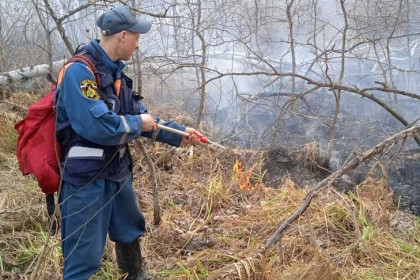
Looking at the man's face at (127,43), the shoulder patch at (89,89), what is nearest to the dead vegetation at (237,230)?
the shoulder patch at (89,89)

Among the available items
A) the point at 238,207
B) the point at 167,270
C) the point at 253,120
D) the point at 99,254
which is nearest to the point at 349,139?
the point at 253,120

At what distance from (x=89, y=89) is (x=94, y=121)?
0.22 metres

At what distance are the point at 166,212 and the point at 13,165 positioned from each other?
104 inches

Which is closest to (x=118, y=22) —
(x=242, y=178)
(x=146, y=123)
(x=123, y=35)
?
(x=123, y=35)

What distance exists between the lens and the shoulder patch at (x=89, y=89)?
254 centimetres

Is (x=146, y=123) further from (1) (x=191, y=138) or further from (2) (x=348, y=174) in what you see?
(2) (x=348, y=174)

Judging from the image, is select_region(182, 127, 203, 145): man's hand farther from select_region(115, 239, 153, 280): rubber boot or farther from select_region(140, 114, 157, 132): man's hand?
select_region(115, 239, 153, 280): rubber boot

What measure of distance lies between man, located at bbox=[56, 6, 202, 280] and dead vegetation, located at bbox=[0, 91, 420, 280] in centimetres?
44

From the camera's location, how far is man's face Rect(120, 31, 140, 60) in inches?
110

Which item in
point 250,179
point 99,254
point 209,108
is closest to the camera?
point 99,254

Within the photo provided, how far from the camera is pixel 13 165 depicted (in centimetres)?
597

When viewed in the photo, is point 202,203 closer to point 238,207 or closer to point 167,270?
point 238,207

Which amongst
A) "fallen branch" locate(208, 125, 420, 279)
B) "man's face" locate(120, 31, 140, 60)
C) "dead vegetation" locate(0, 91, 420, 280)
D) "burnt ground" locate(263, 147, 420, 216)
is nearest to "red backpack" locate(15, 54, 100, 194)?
"man's face" locate(120, 31, 140, 60)

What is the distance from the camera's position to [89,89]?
2.56 metres
